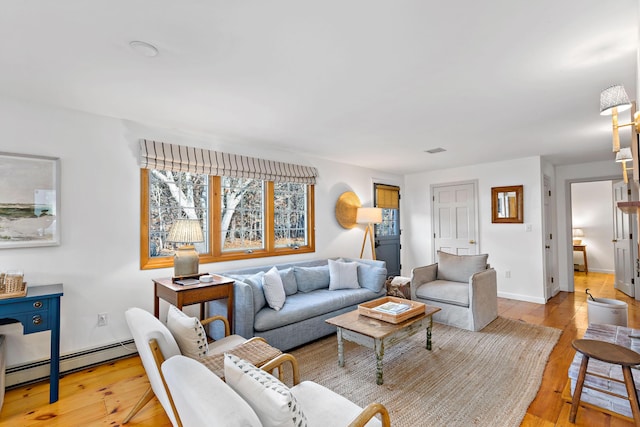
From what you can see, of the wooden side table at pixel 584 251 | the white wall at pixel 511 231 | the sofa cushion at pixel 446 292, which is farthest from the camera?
the wooden side table at pixel 584 251

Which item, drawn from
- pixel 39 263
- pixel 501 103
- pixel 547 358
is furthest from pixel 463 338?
pixel 39 263

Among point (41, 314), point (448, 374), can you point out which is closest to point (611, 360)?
point (448, 374)

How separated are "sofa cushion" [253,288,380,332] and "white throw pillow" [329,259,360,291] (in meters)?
0.07

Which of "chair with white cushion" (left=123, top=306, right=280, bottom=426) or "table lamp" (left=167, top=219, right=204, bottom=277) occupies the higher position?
"table lamp" (left=167, top=219, right=204, bottom=277)

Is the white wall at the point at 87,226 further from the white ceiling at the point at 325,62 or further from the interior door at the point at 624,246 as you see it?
the interior door at the point at 624,246

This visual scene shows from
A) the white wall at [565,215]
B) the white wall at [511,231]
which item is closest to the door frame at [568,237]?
the white wall at [565,215]

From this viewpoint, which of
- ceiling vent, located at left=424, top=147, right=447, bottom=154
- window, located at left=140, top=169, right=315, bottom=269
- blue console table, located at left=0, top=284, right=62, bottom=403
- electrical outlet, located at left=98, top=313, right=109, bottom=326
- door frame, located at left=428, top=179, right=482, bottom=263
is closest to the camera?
blue console table, located at left=0, top=284, right=62, bottom=403

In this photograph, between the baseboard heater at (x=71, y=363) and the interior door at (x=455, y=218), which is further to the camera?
the interior door at (x=455, y=218)

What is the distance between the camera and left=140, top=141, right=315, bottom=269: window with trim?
320 centimetres

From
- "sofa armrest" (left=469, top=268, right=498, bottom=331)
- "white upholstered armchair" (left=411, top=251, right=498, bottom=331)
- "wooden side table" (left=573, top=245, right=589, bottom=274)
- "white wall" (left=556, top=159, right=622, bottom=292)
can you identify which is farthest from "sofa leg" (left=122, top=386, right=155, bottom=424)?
"wooden side table" (left=573, top=245, right=589, bottom=274)

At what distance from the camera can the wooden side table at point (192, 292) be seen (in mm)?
2569

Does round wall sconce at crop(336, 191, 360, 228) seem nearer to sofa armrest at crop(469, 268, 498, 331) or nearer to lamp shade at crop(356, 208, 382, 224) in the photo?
lamp shade at crop(356, 208, 382, 224)

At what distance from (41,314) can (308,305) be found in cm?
213

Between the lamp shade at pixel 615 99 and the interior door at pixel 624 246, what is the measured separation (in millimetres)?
4409
